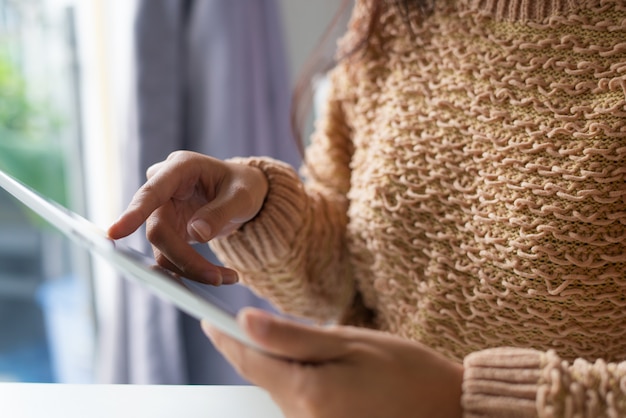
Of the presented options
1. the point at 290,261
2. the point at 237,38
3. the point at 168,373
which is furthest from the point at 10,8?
the point at 290,261

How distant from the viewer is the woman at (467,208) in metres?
0.42

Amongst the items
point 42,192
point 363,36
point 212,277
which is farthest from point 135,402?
point 42,192

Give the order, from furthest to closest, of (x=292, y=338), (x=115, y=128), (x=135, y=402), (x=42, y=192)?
(x=42, y=192), (x=115, y=128), (x=135, y=402), (x=292, y=338)

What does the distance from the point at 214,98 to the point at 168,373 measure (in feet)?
1.36

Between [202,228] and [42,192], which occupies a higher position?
[202,228]

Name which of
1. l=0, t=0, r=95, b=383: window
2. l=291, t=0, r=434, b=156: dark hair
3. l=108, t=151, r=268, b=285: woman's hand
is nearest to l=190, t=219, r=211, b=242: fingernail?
l=108, t=151, r=268, b=285: woman's hand

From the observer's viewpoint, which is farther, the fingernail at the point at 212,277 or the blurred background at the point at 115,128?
the blurred background at the point at 115,128

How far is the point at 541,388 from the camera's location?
1.18ft

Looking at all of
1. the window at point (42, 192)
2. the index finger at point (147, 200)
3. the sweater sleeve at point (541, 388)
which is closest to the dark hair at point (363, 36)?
the index finger at point (147, 200)

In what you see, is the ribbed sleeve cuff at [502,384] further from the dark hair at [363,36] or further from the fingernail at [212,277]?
the dark hair at [363,36]

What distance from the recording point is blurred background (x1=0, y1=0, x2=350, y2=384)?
3.31 feet

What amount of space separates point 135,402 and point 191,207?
0.15m

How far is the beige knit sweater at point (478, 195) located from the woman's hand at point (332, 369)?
0.17 feet

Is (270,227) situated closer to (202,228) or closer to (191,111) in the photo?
(202,228)
